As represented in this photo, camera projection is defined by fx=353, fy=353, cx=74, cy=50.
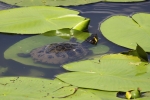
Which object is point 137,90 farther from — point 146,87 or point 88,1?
point 88,1

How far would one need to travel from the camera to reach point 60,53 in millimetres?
2365

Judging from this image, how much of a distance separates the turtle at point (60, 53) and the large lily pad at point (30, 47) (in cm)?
4

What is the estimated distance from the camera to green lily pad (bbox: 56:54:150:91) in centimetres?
194

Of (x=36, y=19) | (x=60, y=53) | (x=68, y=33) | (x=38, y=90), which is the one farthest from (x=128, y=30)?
(x=38, y=90)

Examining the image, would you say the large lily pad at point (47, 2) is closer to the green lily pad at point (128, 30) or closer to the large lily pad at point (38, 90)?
the green lily pad at point (128, 30)

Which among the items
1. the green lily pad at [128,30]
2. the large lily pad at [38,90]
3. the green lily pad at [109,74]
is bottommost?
the large lily pad at [38,90]

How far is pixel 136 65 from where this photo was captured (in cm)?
217

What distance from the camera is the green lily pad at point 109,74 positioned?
1.94 metres

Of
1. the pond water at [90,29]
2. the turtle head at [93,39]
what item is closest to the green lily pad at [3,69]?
the pond water at [90,29]

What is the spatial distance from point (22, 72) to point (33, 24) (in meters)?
0.60

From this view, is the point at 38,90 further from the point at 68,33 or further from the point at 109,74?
the point at 68,33

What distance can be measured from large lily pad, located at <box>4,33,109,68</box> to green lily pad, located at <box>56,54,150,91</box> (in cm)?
21

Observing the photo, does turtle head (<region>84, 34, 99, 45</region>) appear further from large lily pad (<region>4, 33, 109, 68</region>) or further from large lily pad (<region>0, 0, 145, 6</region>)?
large lily pad (<region>0, 0, 145, 6</region>)

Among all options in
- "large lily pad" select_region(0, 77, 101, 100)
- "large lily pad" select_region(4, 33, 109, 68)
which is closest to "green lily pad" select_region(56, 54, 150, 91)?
"large lily pad" select_region(0, 77, 101, 100)
